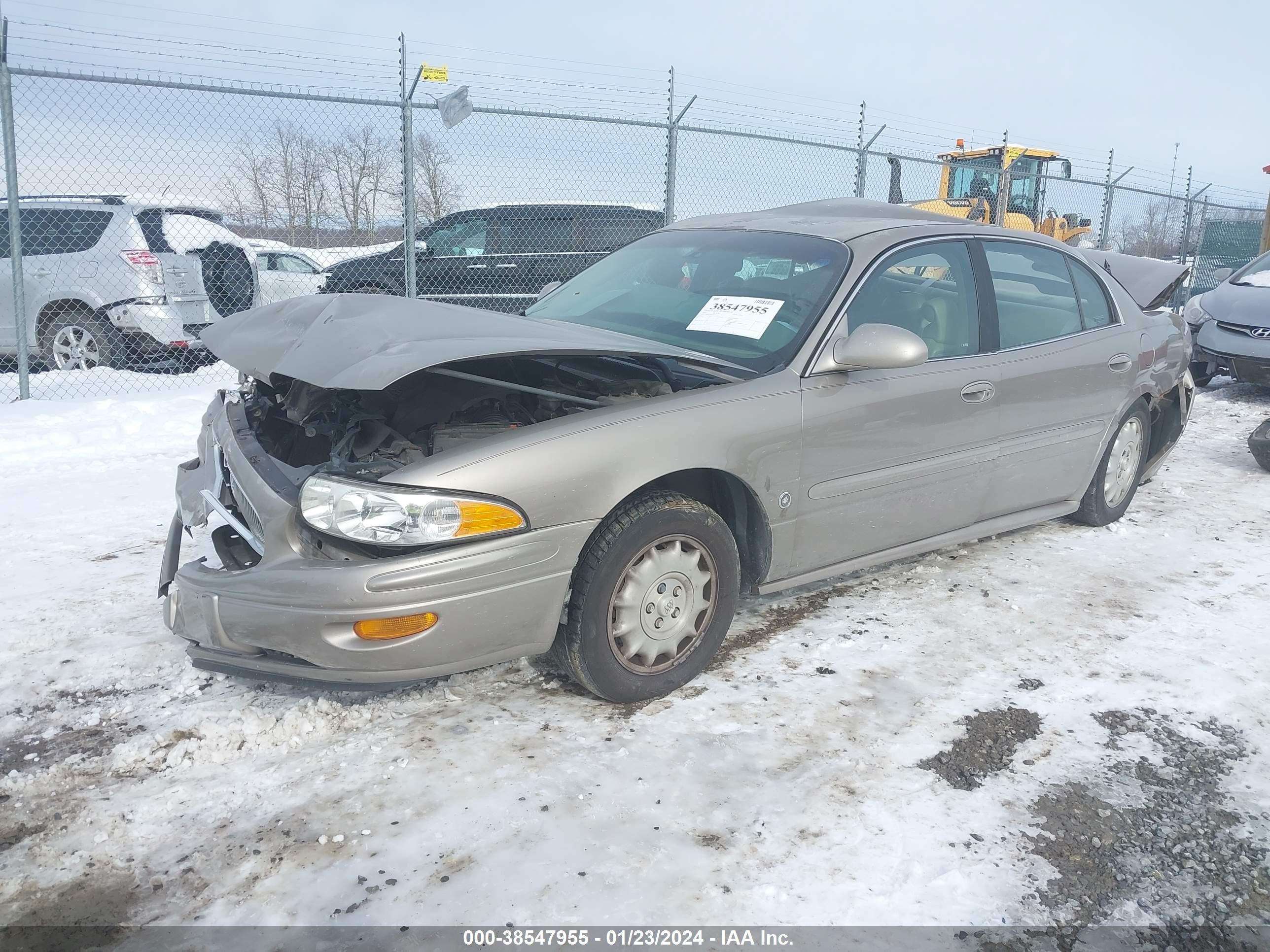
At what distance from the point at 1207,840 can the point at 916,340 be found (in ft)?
5.66

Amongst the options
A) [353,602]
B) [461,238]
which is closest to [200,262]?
[461,238]

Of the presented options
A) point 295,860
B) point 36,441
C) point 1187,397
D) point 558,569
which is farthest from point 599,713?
point 36,441

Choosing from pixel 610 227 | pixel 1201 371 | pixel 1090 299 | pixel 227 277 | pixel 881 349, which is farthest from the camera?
pixel 610 227

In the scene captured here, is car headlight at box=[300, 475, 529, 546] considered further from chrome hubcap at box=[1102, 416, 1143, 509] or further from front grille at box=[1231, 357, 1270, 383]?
front grille at box=[1231, 357, 1270, 383]

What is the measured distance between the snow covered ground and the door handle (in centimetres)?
86

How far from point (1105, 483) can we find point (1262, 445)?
222cm

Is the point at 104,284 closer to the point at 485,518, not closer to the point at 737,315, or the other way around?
the point at 737,315

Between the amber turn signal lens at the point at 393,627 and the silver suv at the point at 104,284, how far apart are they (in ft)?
22.4

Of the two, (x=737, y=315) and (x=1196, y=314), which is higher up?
(x=737, y=315)

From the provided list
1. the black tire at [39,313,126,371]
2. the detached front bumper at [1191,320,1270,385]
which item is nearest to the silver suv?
the black tire at [39,313,126,371]

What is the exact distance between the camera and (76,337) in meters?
8.09

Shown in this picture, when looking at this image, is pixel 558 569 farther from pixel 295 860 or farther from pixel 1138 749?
pixel 1138 749

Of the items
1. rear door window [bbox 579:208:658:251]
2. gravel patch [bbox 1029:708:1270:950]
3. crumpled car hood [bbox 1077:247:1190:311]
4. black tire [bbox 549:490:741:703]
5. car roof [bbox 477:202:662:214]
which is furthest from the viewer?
rear door window [bbox 579:208:658:251]

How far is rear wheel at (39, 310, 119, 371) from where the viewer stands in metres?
8.04
